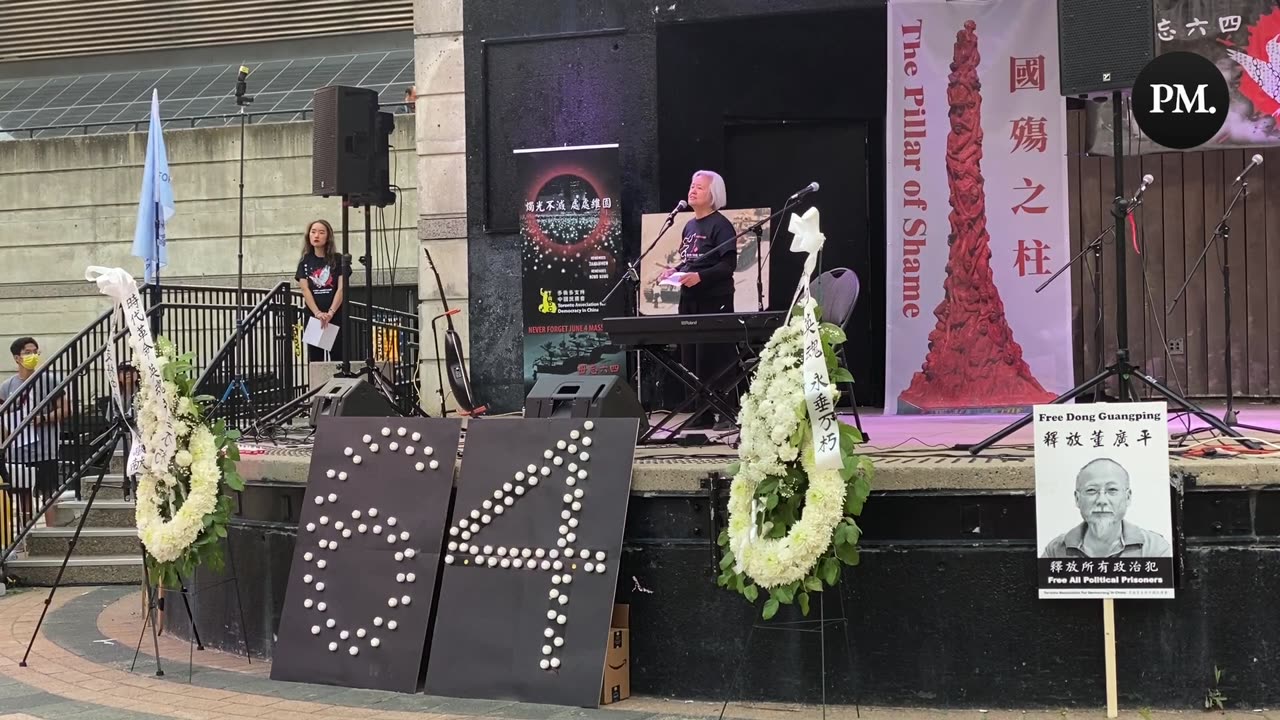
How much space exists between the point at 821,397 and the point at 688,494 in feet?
3.75

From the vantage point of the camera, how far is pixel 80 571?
33.0 feet

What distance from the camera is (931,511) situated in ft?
19.0

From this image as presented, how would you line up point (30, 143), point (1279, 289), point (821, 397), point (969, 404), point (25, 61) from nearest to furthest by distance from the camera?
point (821, 397), point (969, 404), point (1279, 289), point (30, 143), point (25, 61)

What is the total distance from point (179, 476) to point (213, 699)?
4.04ft

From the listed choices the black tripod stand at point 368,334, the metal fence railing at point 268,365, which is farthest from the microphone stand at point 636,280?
the metal fence railing at point 268,365

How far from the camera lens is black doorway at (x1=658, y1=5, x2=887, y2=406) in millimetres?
9930

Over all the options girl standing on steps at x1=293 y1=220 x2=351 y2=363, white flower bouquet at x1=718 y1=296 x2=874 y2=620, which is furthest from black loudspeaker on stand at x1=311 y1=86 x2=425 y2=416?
white flower bouquet at x1=718 y1=296 x2=874 y2=620

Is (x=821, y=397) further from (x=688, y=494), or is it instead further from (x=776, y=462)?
(x=688, y=494)

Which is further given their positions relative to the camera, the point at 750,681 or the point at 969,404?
the point at 969,404

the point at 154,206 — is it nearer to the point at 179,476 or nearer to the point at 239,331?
the point at 239,331

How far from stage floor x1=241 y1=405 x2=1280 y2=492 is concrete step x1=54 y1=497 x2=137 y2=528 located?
3.59 m

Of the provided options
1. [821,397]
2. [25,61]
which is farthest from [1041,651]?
[25,61]

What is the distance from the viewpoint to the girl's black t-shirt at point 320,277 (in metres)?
10.7

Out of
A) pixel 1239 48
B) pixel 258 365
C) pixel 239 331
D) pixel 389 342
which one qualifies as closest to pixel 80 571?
pixel 239 331
